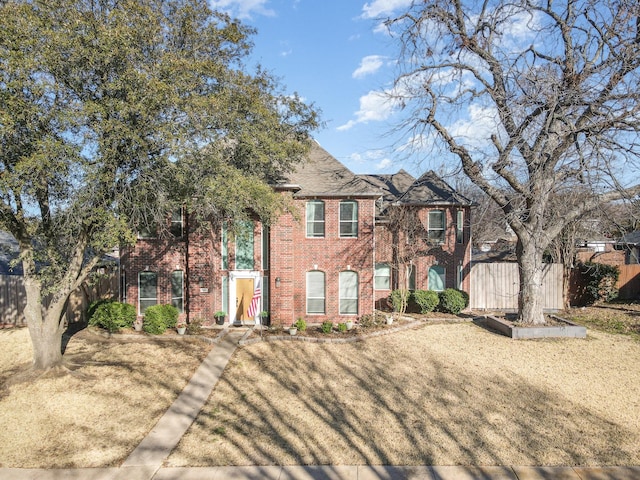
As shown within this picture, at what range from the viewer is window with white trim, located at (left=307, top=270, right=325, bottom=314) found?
53.9 ft

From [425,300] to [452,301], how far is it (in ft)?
4.05

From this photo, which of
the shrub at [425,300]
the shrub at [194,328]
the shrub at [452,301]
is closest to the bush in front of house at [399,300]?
the shrub at [425,300]

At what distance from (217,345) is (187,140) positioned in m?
6.82

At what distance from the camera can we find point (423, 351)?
42.4 ft

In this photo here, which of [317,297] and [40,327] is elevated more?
[317,297]

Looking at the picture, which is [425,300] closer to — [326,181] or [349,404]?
[326,181]

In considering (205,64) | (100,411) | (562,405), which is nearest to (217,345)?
(100,411)

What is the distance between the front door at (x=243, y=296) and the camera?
16.2 meters

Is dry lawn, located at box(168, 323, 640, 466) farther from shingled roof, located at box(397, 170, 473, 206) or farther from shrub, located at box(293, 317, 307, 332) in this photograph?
shingled roof, located at box(397, 170, 473, 206)

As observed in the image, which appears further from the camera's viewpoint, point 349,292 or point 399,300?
point 399,300

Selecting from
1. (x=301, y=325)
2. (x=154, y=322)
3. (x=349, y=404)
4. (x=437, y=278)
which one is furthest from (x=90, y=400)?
(x=437, y=278)

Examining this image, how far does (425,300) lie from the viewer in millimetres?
18141

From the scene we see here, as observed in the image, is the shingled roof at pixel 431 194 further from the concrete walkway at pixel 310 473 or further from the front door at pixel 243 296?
the concrete walkway at pixel 310 473

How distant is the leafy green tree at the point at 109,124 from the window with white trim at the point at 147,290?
4942 millimetres
